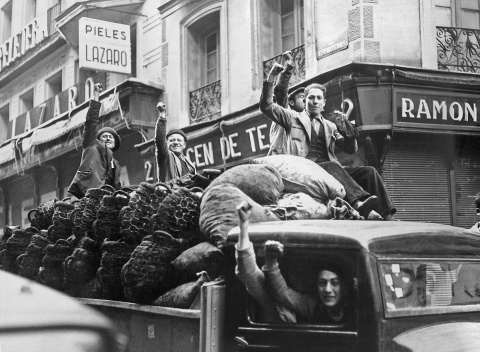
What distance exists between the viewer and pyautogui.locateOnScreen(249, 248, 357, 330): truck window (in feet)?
9.75

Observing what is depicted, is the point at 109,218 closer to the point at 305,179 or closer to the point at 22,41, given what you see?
the point at 305,179

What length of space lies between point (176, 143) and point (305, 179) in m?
3.08

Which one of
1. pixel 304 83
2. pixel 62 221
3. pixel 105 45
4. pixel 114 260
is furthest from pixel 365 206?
pixel 105 45

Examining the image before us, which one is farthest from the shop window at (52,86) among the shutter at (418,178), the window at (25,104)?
the shutter at (418,178)

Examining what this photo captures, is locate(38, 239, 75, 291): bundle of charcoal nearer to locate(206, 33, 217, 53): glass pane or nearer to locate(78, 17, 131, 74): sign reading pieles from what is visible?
locate(206, 33, 217, 53): glass pane

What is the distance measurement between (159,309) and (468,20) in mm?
9448

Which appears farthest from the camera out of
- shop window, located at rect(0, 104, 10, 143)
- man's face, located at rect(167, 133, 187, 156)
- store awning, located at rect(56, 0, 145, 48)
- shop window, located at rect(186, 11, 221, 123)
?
shop window, located at rect(0, 104, 10, 143)

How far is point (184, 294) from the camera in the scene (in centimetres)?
371

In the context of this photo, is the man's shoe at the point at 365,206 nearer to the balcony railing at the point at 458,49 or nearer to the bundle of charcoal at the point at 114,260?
the bundle of charcoal at the point at 114,260

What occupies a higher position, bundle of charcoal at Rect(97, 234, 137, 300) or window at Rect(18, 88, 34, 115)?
window at Rect(18, 88, 34, 115)

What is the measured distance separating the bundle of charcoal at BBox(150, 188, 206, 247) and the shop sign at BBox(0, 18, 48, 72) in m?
18.8

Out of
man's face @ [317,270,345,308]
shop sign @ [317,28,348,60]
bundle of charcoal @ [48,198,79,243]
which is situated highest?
shop sign @ [317,28,348,60]

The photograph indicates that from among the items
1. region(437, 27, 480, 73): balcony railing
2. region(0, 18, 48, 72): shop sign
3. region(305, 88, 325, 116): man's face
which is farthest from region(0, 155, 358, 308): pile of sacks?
region(0, 18, 48, 72): shop sign

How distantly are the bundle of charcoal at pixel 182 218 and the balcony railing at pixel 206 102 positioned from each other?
412 inches
